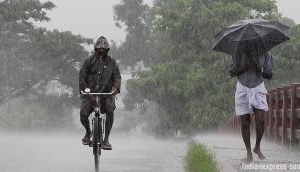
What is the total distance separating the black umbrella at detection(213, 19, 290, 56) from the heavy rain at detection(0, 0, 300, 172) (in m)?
0.01

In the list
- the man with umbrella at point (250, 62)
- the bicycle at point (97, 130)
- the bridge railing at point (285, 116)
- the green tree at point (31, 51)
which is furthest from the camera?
the green tree at point (31, 51)

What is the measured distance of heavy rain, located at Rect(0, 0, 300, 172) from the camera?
9.02 metres

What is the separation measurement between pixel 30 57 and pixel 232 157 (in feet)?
140

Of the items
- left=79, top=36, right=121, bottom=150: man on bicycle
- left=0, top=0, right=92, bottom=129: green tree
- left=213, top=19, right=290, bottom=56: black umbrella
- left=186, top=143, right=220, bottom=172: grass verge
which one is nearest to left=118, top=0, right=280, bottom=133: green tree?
left=0, top=0, right=92, bottom=129: green tree

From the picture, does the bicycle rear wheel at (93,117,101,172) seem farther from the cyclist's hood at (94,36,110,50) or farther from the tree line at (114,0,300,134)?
the tree line at (114,0,300,134)

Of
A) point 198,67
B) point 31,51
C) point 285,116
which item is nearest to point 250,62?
point 285,116

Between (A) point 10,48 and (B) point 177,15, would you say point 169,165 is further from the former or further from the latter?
(A) point 10,48

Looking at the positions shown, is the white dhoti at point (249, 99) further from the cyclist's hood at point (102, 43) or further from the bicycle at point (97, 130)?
the cyclist's hood at point (102, 43)

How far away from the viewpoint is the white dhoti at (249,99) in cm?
882

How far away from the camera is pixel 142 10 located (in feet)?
229

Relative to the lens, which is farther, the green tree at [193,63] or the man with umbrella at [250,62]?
the green tree at [193,63]

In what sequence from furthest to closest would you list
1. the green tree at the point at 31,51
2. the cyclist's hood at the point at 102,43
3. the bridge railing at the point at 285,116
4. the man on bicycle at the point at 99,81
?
1. the green tree at the point at 31,51
2. the bridge railing at the point at 285,116
3. the man on bicycle at the point at 99,81
4. the cyclist's hood at the point at 102,43

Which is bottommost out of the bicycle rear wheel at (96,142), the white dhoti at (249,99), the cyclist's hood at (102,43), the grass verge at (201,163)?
the grass verge at (201,163)

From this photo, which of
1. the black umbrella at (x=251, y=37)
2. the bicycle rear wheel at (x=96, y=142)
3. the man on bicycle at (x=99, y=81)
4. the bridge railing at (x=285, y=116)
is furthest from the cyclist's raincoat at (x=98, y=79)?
the bridge railing at (x=285, y=116)
